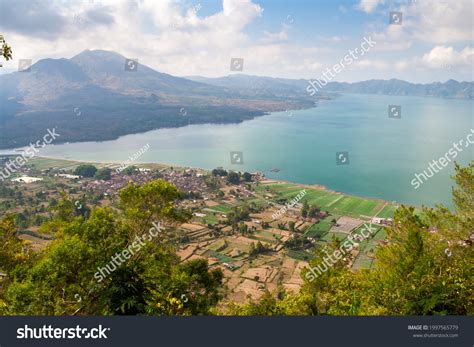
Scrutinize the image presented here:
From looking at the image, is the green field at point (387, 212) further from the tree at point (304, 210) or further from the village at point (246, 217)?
the tree at point (304, 210)

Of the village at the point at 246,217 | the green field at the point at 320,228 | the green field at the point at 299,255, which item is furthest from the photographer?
the green field at the point at 320,228

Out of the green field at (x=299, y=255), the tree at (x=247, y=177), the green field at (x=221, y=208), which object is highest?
the tree at (x=247, y=177)

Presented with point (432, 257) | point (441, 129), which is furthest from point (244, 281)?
point (441, 129)

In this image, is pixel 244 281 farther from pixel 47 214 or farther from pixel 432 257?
pixel 47 214

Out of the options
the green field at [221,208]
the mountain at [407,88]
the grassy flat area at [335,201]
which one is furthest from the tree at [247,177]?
the mountain at [407,88]

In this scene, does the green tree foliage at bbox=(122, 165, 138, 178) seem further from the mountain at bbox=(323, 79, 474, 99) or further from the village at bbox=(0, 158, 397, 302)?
the mountain at bbox=(323, 79, 474, 99)

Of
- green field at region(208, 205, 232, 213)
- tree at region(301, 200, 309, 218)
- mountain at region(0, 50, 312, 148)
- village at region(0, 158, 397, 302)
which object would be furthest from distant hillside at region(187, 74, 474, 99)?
tree at region(301, 200, 309, 218)
